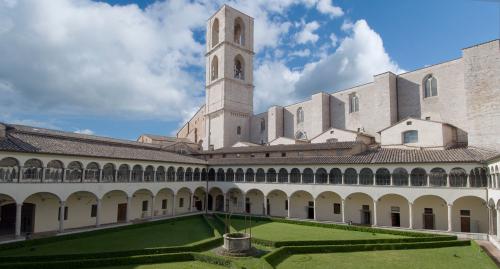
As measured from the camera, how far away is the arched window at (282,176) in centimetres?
3341

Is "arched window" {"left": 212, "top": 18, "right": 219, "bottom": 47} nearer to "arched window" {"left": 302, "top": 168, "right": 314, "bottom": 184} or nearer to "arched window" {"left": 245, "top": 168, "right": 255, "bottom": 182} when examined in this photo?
"arched window" {"left": 245, "top": 168, "right": 255, "bottom": 182}

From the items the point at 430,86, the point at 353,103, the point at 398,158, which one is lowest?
the point at 398,158

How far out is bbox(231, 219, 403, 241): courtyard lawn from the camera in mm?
23364

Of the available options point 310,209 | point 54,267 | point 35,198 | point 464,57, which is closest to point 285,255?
point 54,267

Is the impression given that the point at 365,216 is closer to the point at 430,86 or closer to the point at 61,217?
the point at 430,86

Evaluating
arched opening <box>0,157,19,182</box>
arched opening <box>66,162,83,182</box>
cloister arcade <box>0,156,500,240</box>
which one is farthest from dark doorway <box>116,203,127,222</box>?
arched opening <box>0,157,19,182</box>

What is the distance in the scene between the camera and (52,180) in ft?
77.3

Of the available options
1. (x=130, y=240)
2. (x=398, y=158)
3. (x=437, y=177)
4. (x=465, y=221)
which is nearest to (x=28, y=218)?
(x=130, y=240)

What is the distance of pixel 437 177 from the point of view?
25.7m

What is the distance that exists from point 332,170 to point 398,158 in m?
6.10

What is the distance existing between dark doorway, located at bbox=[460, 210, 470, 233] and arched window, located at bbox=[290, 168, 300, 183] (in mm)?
14477

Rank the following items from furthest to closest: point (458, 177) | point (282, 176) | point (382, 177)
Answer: point (282, 176) → point (382, 177) → point (458, 177)

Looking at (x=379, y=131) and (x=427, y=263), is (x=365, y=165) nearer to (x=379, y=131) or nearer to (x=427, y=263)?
(x=379, y=131)

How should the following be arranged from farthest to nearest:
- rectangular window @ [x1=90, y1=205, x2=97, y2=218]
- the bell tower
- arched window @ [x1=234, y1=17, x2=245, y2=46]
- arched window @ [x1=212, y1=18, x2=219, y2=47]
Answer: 1. arched window @ [x1=212, y1=18, x2=219, y2=47]
2. arched window @ [x1=234, y1=17, x2=245, y2=46]
3. the bell tower
4. rectangular window @ [x1=90, y1=205, x2=97, y2=218]
